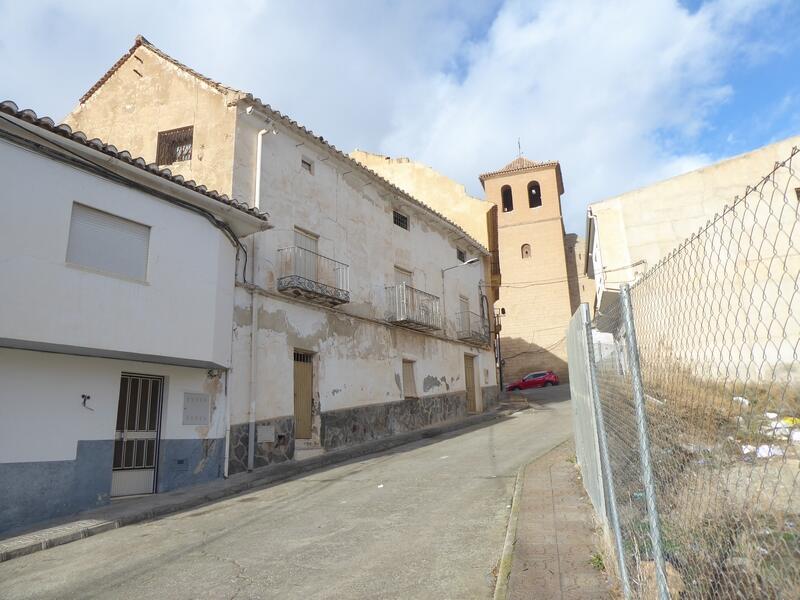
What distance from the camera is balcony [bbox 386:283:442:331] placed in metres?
16.2

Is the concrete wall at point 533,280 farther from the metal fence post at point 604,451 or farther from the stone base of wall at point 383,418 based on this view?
the metal fence post at point 604,451

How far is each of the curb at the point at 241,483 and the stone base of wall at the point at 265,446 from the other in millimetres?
215

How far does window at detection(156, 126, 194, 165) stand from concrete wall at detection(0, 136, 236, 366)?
3988 millimetres

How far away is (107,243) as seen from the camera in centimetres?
830

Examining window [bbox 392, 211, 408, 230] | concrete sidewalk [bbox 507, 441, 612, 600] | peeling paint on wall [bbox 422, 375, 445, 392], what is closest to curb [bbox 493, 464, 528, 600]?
concrete sidewalk [bbox 507, 441, 612, 600]

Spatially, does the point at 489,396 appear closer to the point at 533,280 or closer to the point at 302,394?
the point at 302,394

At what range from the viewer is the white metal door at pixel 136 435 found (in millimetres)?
8773

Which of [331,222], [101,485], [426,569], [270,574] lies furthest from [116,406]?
[331,222]

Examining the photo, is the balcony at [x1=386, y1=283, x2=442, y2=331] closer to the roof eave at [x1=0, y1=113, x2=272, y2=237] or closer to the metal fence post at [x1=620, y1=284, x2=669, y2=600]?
the roof eave at [x1=0, y1=113, x2=272, y2=237]

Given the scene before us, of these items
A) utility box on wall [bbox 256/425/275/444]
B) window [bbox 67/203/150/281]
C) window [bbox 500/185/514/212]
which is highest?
window [bbox 500/185/514/212]

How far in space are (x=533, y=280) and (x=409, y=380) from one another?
66.9 ft

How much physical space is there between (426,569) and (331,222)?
1090 centimetres

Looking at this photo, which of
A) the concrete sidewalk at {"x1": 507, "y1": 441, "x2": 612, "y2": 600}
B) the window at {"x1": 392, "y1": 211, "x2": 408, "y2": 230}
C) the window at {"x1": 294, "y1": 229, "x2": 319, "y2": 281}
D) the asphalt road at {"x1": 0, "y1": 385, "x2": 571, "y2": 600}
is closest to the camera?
the concrete sidewalk at {"x1": 507, "y1": 441, "x2": 612, "y2": 600}

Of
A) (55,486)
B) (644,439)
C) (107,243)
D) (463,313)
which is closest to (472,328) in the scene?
(463,313)
